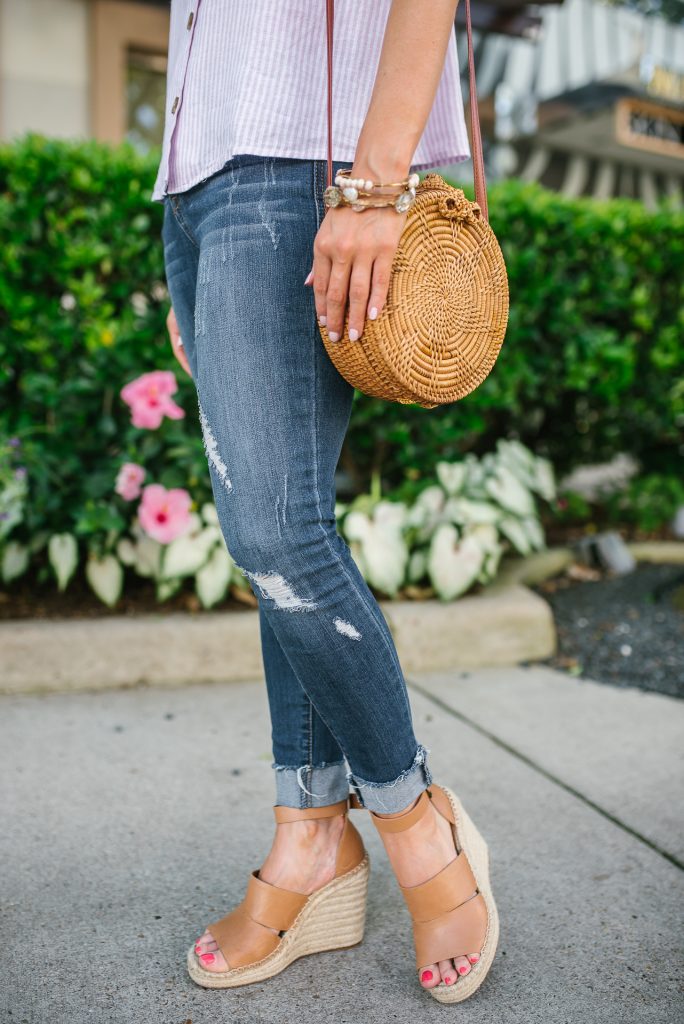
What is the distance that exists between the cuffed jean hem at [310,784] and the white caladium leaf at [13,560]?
1602 mm

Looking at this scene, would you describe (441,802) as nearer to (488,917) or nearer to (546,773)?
(488,917)

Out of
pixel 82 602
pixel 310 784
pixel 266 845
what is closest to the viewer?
pixel 310 784

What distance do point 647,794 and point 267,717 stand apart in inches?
38.3

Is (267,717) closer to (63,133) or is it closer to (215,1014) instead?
(215,1014)

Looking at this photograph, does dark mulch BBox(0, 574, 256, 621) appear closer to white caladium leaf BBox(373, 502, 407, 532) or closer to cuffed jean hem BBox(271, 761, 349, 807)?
white caladium leaf BBox(373, 502, 407, 532)

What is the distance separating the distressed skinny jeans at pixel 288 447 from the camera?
3.97 feet

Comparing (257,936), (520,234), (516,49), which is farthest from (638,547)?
(516,49)

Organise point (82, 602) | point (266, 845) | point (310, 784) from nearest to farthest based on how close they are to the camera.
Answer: point (310, 784)
point (266, 845)
point (82, 602)

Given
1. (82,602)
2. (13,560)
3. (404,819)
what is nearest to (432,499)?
(82,602)

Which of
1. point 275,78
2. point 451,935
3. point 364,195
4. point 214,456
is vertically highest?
point 275,78

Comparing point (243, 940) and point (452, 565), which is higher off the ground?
point (452, 565)

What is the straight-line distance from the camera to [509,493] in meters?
3.25

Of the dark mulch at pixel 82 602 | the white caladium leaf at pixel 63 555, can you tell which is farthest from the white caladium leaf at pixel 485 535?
the white caladium leaf at pixel 63 555

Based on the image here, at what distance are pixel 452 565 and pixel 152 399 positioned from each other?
1072mm
